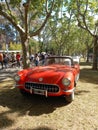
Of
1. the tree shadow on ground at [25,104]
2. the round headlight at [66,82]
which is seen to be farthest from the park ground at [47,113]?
the round headlight at [66,82]

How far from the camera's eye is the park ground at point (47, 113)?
5465mm

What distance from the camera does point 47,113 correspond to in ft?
20.8

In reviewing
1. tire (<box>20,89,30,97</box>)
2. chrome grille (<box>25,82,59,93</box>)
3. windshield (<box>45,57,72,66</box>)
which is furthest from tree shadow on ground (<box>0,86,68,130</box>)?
windshield (<box>45,57,72,66</box>)

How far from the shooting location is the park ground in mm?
5465

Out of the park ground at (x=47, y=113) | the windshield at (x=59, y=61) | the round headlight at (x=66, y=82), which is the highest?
the windshield at (x=59, y=61)

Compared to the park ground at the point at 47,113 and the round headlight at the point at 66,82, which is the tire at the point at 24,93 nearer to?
the park ground at the point at 47,113

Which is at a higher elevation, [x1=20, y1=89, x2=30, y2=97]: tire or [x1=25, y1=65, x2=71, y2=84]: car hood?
[x1=25, y1=65, x2=71, y2=84]: car hood

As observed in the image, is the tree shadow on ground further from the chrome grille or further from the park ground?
the chrome grille

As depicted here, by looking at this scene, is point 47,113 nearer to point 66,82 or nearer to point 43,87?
point 43,87

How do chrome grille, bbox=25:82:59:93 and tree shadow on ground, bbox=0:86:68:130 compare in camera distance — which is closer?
tree shadow on ground, bbox=0:86:68:130

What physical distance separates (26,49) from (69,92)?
602cm

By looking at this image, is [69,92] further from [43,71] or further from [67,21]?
[67,21]

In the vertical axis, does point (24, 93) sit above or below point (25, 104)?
above

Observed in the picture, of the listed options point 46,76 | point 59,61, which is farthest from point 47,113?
point 59,61
